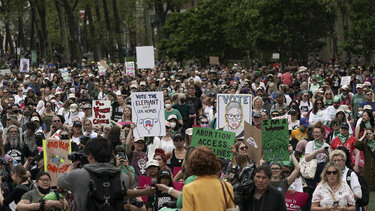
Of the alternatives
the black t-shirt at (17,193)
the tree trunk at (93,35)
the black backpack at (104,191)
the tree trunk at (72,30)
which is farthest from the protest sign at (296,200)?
the tree trunk at (93,35)

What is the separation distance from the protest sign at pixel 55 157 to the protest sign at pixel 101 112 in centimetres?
567

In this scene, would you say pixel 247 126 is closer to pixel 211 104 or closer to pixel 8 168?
pixel 8 168

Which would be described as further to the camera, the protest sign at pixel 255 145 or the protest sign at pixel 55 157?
the protest sign at pixel 255 145

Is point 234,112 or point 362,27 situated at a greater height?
point 362,27

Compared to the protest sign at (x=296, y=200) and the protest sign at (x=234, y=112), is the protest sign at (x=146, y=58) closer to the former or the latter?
the protest sign at (x=234, y=112)

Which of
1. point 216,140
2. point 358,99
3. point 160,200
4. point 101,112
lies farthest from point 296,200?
point 358,99

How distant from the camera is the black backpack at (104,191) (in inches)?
283

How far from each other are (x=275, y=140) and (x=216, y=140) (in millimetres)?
785

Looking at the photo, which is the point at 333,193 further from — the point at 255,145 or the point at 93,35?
the point at 93,35

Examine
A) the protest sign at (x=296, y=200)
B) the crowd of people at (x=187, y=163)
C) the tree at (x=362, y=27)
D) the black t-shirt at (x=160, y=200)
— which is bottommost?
the protest sign at (x=296, y=200)

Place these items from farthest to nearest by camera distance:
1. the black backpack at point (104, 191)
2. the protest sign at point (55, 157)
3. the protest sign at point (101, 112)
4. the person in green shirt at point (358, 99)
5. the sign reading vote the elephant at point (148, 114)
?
the person in green shirt at point (358, 99), the protest sign at point (101, 112), the sign reading vote the elephant at point (148, 114), the protest sign at point (55, 157), the black backpack at point (104, 191)

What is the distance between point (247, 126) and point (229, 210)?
5154 mm

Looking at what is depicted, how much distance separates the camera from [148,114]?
1542 centimetres

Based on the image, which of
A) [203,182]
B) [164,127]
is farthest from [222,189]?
[164,127]
